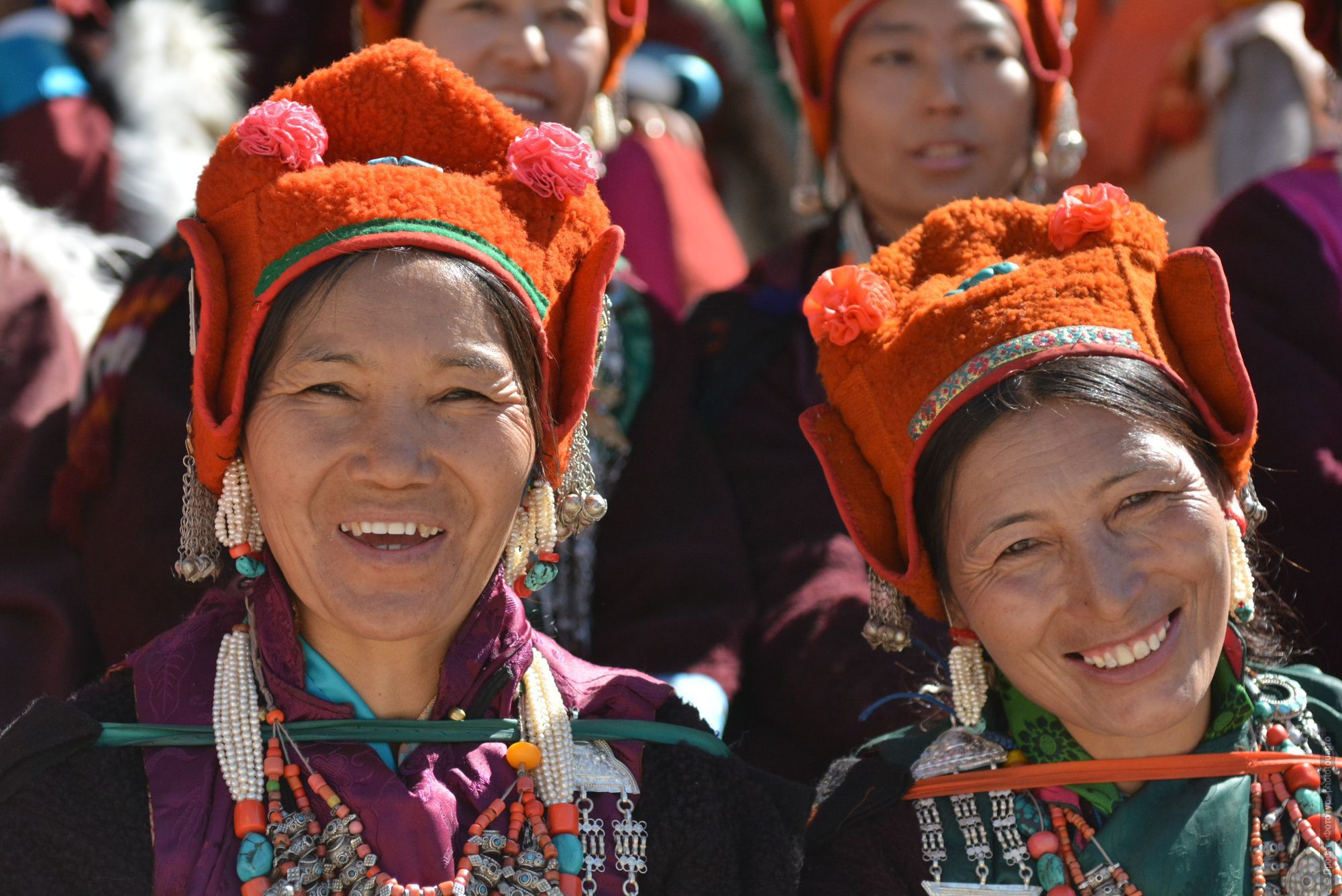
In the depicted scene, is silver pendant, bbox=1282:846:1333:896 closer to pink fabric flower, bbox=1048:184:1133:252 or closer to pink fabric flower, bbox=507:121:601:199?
pink fabric flower, bbox=1048:184:1133:252

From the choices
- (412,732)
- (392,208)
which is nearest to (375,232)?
(392,208)

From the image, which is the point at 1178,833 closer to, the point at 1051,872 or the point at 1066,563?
the point at 1051,872

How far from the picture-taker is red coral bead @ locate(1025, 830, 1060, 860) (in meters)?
2.66

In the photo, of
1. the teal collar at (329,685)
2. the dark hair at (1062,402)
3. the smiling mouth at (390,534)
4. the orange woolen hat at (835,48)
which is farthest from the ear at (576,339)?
the orange woolen hat at (835,48)

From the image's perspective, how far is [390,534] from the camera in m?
2.57

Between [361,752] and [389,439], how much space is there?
1.61 ft

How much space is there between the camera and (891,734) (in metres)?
3.01

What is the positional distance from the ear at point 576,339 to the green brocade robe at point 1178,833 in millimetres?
865

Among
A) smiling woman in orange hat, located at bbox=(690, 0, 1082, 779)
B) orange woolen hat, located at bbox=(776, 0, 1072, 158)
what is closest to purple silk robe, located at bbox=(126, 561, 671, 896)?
smiling woman in orange hat, located at bbox=(690, 0, 1082, 779)

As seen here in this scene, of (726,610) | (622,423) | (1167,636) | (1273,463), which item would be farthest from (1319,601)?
(622,423)

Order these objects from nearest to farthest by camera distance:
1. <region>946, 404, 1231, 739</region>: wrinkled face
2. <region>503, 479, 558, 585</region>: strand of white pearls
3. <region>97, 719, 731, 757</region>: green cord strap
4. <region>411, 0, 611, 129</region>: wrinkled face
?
<region>97, 719, 731, 757</region>: green cord strap → <region>946, 404, 1231, 739</region>: wrinkled face → <region>503, 479, 558, 585</region>: strand of white pearls → <region>411, 0, 611, 129</region>: wrinkled face

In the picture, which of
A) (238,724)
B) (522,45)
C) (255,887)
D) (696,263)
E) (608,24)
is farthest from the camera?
(696,263)

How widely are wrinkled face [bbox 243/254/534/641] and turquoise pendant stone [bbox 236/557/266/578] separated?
9 centimetres

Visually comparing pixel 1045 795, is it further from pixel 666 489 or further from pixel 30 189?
pixel 30 189
